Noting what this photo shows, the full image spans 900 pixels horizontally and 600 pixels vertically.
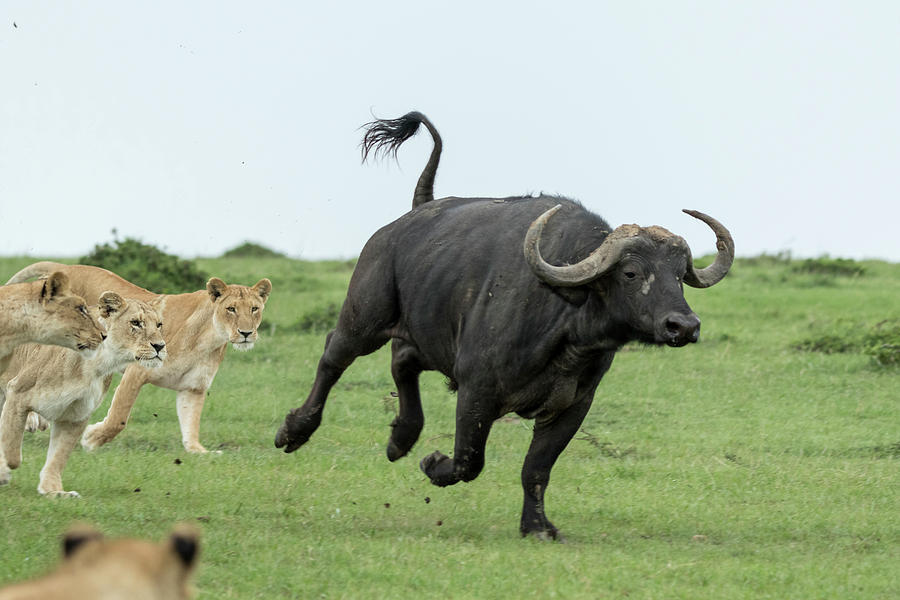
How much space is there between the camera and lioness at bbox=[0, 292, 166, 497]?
28.8 feet

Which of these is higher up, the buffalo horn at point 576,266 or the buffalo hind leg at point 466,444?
the buffalo horn at point 576,266

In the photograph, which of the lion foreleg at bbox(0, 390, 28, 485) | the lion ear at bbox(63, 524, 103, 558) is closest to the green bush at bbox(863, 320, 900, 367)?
the lion foreleg at bbox(0, 390, 28, 485)

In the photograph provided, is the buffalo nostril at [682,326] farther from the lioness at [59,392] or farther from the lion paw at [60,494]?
the lion paw at [60,494]

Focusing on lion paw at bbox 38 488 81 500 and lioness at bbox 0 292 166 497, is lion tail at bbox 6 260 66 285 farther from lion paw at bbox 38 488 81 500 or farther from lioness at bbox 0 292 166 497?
lion paw at bbox 38 488 81 500

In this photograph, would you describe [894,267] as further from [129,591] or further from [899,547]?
[129,591]

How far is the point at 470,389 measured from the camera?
7805mm

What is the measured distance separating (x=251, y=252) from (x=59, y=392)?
16.9 m

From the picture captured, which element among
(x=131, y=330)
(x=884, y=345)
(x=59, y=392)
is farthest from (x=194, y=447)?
(x=884, y=345)

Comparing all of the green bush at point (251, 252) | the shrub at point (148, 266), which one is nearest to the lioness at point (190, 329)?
the shrub at point (148, 266)

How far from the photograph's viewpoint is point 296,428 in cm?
915

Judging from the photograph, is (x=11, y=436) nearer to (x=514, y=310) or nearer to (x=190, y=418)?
(x=190, y=418)

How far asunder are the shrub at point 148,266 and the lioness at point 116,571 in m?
15.2

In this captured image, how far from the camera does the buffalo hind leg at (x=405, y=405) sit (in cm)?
898

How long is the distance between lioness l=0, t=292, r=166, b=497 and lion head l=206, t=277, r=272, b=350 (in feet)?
6.76
